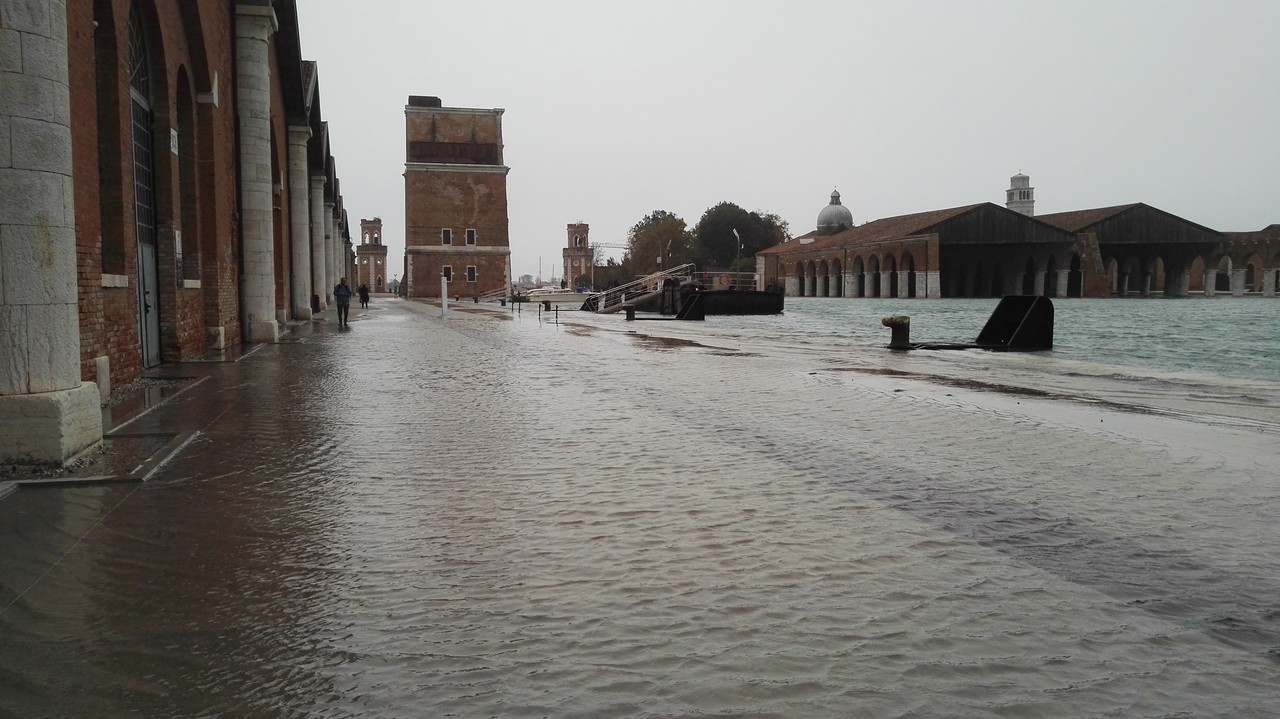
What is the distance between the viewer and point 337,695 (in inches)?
109

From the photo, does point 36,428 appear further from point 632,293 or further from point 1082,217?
point 1082,217

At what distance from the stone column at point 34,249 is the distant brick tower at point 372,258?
12782 cm

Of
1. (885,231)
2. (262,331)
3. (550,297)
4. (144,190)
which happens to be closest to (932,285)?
(885,231)

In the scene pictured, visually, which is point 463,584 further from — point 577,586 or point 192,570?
point 192,570

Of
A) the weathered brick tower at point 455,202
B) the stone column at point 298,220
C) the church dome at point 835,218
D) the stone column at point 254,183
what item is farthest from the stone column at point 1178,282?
the stone column at point 254,183

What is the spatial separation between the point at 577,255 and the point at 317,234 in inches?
4821

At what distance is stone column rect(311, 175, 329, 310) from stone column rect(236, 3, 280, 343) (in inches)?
802

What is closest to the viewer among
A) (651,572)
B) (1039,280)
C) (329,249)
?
(651,572)

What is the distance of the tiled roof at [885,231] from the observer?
8538 centimetres

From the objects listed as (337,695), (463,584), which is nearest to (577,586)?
(463,584)

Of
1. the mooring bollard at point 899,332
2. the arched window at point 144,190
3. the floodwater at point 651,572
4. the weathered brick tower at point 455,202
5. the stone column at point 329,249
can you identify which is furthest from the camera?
the weathered brick tower at point 455,202

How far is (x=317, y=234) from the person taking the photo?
4119cm

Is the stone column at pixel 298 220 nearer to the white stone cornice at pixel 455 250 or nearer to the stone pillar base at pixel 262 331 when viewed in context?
the stone pillar base at pixel 262 331

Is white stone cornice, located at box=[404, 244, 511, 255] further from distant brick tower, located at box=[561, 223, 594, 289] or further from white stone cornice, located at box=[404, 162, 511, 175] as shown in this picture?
distant brick tower, located at box=[561, 223, 594, 289]
